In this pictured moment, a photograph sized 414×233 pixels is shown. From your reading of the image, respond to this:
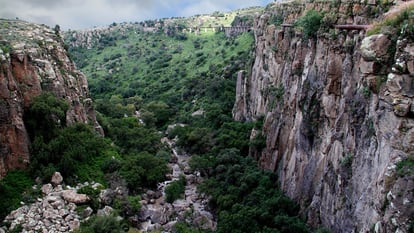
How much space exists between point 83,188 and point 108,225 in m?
8.74

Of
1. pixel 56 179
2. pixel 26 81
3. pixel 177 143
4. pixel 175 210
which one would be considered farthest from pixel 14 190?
pixel 177 143

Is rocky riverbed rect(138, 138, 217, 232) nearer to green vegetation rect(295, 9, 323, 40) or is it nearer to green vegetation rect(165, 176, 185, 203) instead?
green vegetation rect(165, 176, 185, 203)

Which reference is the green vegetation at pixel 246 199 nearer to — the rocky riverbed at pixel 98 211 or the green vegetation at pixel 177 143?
the green vegetation at pixel 177 143

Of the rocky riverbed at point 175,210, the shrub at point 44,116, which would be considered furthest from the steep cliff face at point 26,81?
the rocky riverbed at point 175,210

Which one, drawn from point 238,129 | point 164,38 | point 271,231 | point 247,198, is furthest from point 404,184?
point 164,38

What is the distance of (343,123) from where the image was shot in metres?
35.4

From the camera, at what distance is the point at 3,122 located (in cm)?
A: 4625

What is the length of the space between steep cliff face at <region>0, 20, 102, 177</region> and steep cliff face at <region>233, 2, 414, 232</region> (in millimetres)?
30187

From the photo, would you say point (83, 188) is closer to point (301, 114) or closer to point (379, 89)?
point (301, 114)

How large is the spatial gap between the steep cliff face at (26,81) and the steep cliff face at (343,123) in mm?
30187

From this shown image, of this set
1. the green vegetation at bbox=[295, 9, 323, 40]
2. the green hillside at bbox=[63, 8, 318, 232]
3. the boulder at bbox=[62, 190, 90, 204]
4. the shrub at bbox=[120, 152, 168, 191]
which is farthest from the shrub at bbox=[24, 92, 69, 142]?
the green vegetation at bbox=[295, 9, 323, 40]

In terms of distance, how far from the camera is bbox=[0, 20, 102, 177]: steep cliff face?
46831mm

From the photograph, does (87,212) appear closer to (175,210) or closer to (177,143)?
(175,210)

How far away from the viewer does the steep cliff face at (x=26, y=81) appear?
46.8 m
